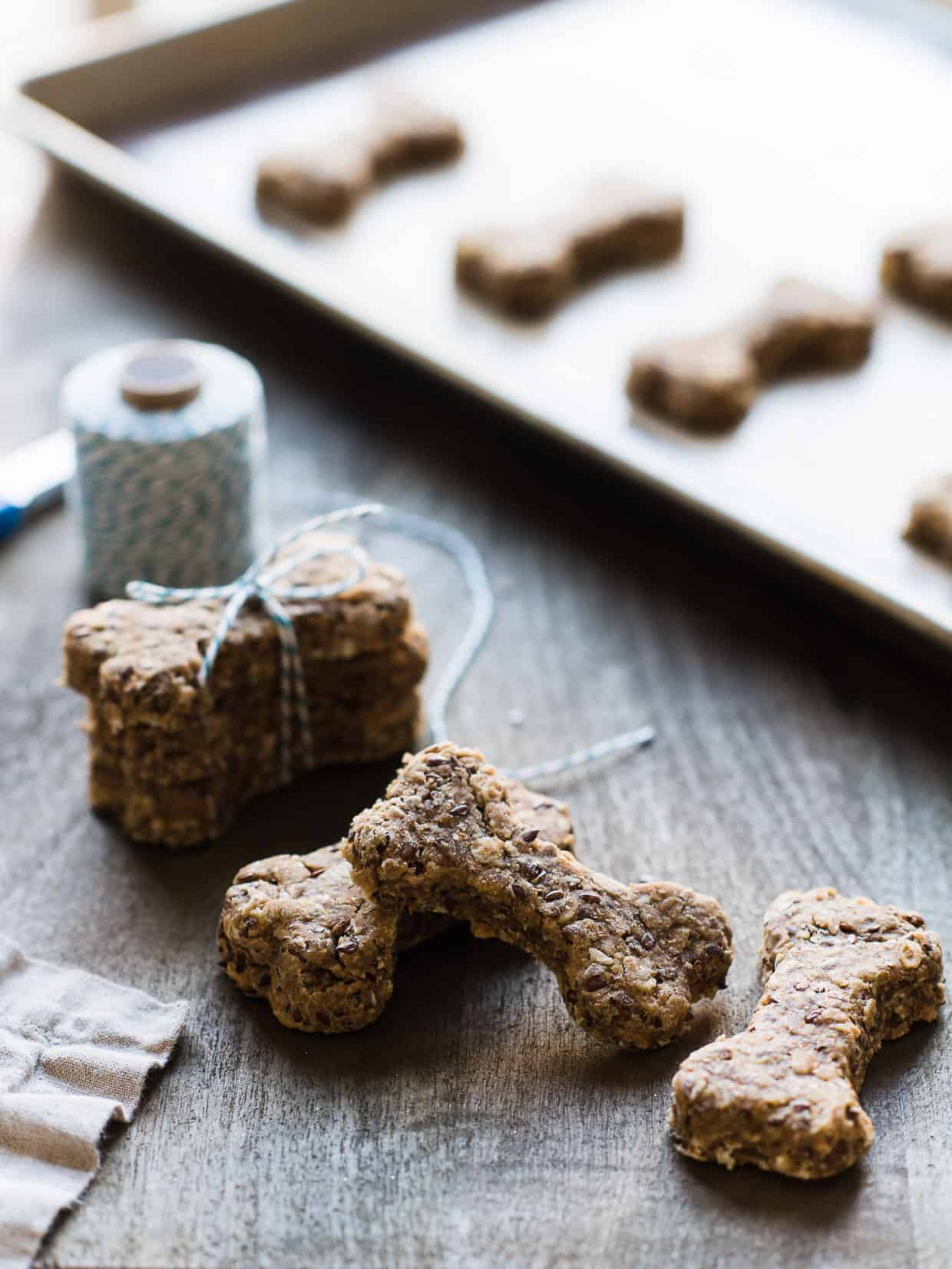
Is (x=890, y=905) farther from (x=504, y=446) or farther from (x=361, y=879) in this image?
(x=504, y=446)

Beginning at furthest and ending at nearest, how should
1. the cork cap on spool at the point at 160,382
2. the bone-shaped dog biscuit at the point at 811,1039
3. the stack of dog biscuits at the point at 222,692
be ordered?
the cork cap on spool at the point at 160,382 < the stack of dog biscuits at the point at 222,692 < the bone-shaped dog biscuit at the point at 811,1039

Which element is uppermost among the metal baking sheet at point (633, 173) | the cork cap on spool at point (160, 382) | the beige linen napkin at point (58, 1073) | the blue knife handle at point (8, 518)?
the cork cap on spool at point (160, 382)

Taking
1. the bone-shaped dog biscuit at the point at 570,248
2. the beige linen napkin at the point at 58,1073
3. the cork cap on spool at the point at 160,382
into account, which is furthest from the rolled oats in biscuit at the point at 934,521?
the beige linen napkin at the point at 58,1073

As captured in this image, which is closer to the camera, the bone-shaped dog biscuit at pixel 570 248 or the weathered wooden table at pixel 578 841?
the weathered wooden table at pixel 578 841

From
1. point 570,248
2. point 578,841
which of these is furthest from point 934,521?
point 570,248

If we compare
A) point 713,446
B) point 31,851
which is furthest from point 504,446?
point 31,851

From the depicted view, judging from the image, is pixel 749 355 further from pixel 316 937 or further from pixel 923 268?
pixel 316 937

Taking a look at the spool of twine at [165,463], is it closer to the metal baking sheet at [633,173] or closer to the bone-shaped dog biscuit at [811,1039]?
the metal baking sheet at [633,173]
